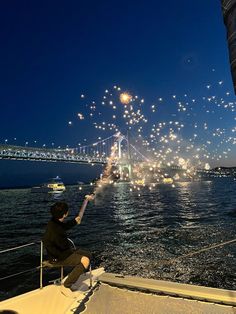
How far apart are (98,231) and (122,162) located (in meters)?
80.0

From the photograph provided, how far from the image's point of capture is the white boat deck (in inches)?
160

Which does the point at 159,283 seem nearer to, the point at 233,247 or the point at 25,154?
the point at 233,247

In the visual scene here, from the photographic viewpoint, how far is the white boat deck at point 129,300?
13.4 feet

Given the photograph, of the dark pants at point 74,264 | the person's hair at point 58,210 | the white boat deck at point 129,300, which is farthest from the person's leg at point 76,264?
the person's hair at point 58,210

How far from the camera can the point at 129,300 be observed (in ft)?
14.5

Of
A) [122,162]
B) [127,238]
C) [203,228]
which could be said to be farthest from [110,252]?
[122,162]

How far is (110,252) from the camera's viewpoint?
1309 cm

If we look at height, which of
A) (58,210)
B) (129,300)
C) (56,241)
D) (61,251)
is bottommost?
(129,300)

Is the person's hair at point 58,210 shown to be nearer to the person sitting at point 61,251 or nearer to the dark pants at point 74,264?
the person sitting at point 61,251

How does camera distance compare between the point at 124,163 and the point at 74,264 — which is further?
the point at 124,163

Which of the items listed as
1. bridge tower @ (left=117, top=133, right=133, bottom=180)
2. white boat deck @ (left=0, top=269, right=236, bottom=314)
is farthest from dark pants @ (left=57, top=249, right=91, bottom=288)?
bridge tower @ (left=117, top=133, right=133, bottom=180)

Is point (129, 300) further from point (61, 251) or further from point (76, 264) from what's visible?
point (61, 251)

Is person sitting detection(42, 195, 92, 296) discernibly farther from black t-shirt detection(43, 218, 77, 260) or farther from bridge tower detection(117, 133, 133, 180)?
bridge tower detection(117, 133, 133, 180)

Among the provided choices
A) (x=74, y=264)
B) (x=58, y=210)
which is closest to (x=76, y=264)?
(x=74, y=264)
